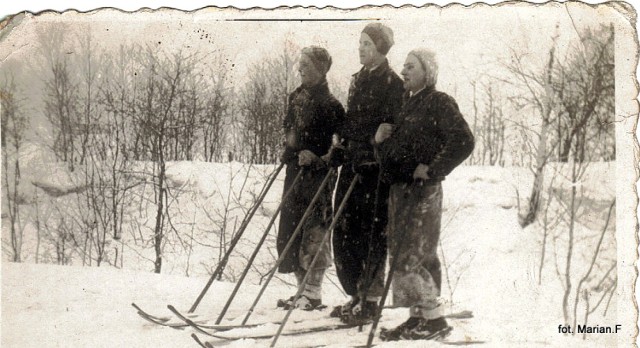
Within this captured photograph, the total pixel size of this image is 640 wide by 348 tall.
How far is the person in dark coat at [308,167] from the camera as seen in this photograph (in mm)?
5340

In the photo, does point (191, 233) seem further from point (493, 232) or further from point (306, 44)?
point (493, 232)

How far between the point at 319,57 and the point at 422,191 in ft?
3.45

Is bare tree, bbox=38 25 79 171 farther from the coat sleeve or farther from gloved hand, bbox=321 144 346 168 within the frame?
the coat sleeve

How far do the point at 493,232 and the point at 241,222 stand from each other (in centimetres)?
153

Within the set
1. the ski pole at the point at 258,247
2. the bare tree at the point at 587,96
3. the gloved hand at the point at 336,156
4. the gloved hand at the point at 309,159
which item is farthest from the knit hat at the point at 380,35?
the bare tree at the point at 587,96

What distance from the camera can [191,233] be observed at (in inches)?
218

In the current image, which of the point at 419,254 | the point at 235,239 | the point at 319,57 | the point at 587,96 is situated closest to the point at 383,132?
the point at 319,57

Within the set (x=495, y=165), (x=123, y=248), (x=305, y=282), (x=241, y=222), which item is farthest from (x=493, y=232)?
(x=123, y=248)

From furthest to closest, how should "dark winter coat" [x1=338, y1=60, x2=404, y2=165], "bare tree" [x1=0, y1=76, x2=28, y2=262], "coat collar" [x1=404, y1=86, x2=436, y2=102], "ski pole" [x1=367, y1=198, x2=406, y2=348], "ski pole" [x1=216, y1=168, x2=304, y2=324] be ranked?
1. "bare tree" [x1=0, y1=76, x2=28, y2=262]
2. "ski pole" [x1=216, y1=168, x2=304, y2=324]
3. "dark winter coat" [x1=338, y1=60, x2=404, y2=165]
4. "coat collar" [x1=404, y1=86, x2=436, y2=102]
5. "ski pole" [x1=367, y1=198, x2=406, y2=348]

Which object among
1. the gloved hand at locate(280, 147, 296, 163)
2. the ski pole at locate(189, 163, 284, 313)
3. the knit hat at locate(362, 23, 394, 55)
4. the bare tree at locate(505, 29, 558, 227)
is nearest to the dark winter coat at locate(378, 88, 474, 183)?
the knit hat at locate(362, 23, 394, 55)

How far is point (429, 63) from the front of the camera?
5070mm

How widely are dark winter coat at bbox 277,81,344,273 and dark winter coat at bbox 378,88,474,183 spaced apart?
19.2 inches

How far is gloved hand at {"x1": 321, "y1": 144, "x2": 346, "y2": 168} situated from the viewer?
5309 millimetres

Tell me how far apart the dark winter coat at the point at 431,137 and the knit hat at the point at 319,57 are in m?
0.58
